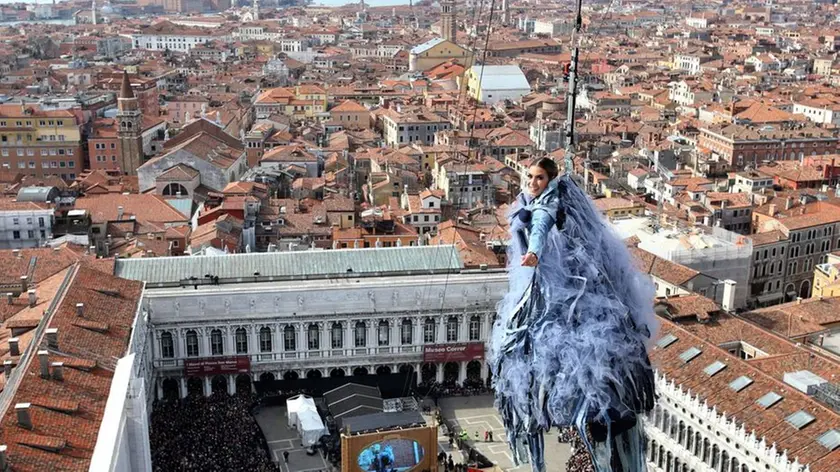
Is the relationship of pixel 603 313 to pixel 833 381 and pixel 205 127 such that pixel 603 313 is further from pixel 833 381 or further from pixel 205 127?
pixel 205 127

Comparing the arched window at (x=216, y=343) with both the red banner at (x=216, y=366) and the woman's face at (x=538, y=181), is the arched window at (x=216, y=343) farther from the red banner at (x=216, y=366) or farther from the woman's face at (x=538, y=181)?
the woman's face at (x=538, y=181)

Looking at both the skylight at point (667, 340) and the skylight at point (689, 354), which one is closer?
the skylight at point (689, 354)

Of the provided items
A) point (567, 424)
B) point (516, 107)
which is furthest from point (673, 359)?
point (516, 107)

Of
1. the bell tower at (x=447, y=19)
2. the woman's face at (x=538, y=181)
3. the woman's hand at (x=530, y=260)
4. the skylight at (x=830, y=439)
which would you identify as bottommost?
the skylight at (x=830, y=439)

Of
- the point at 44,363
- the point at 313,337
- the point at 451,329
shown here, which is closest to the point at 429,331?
the point at 451,329

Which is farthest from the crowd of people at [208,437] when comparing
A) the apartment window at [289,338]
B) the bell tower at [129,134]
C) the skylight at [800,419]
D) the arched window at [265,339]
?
the bell tower at [129,134]

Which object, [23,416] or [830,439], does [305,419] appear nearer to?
[23,416]

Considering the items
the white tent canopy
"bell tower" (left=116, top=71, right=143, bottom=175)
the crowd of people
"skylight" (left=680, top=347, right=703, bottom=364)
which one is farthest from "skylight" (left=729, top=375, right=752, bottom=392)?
"bell tower" (left=116, top=71, right=143, bottom=175)
